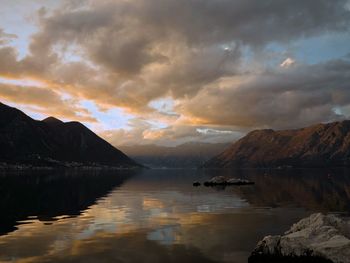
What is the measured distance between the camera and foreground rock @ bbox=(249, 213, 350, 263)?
29.9 metres

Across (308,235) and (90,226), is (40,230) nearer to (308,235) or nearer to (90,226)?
(90,226)

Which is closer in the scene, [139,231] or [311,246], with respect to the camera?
[311,246]

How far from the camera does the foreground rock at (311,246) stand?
29.9 metres

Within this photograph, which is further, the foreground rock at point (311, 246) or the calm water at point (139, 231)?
the calm water at point (139, 231)

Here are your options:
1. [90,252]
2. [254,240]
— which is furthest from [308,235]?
[90,252]

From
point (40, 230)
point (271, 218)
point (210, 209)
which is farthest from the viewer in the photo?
point (210, 209)

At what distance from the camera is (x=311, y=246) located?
31.7 meters

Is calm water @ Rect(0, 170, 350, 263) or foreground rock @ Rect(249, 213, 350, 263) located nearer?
foreground rock @ Rect(249, 213, 350, 263)

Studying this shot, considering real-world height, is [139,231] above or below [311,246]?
below

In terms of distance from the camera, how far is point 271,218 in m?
60.8

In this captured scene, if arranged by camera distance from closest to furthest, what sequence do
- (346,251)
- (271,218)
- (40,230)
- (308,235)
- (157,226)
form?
(346,251), (308,235), (40,230), (157,226), (271,218)

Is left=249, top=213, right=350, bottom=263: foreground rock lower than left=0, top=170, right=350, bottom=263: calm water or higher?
higher

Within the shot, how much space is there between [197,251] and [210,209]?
120ft

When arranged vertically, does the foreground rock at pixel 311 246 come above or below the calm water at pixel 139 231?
above
